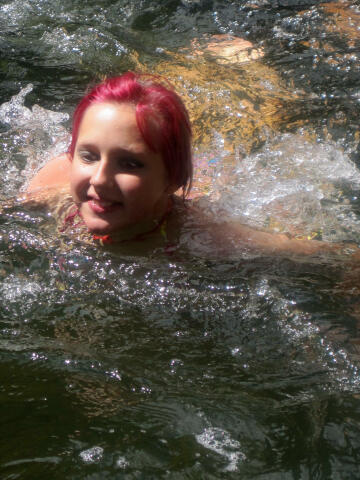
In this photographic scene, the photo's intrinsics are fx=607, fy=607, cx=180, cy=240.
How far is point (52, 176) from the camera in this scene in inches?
125

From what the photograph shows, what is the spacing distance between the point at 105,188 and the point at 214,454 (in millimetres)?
1079

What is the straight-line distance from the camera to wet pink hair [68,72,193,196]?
2.25 meters

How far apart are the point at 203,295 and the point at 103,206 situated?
1.67 feet

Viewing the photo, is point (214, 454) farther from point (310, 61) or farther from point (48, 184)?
point (310, 61)

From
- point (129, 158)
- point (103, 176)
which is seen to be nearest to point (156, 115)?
point (129, 158)

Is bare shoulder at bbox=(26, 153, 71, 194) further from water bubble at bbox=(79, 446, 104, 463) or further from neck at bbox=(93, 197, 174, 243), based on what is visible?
water bubble at bbox=(79, 446, 104, 463)

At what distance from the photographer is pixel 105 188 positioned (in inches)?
87.0

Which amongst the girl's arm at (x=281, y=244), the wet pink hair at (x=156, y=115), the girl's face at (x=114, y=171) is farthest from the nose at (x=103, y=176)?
the girl's arm at (x=281, y=244)

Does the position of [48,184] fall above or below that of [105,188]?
below

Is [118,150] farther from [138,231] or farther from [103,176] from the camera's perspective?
[138,231]

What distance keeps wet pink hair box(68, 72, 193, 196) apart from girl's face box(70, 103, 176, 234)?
0.09 ft

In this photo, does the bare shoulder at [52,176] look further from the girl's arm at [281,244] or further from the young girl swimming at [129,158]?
the girl's arm at [281,244]

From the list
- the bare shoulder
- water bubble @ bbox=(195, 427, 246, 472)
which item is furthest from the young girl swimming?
water bubble @ bbox=(195, 427, 246, 472)

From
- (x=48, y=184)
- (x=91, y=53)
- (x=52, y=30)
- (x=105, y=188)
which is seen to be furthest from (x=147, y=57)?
(x=105, y=188)
